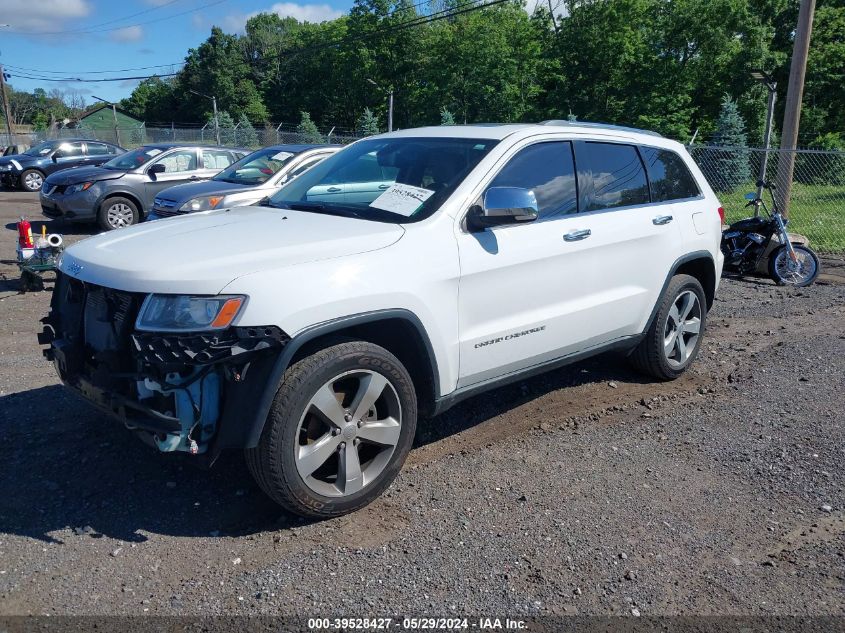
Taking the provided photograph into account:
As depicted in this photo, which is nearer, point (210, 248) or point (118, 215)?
point (210, 248)

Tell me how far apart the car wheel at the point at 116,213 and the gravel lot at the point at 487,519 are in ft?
25.8

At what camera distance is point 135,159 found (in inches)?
528

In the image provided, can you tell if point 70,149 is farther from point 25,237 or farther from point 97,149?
point 25,237

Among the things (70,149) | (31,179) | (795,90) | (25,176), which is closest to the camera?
(795,90)

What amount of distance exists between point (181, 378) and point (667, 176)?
151 inches

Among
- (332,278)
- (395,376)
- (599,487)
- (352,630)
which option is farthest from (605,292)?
(352,630)

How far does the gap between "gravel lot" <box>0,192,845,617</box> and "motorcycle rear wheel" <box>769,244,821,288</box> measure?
15.9 ft

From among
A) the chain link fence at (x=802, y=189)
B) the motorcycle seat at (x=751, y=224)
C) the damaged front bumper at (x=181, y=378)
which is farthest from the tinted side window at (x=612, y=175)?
the chain link fence at (x=802, y=189)

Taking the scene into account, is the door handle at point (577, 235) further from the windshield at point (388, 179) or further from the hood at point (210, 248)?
the hood at point (210, 248)

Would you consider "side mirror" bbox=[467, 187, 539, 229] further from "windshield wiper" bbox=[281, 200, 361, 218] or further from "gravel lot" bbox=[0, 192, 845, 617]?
"gravel lot" bbox=[0, 192, 845, 617]

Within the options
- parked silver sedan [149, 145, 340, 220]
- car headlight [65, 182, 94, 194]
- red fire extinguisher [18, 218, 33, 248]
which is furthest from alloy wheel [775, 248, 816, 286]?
car headlight [65, 182, 94, 194]

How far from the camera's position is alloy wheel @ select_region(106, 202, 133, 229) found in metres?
12.7

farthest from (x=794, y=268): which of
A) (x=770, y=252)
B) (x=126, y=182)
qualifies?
(x=126, y=182)

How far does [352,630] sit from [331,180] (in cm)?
282
